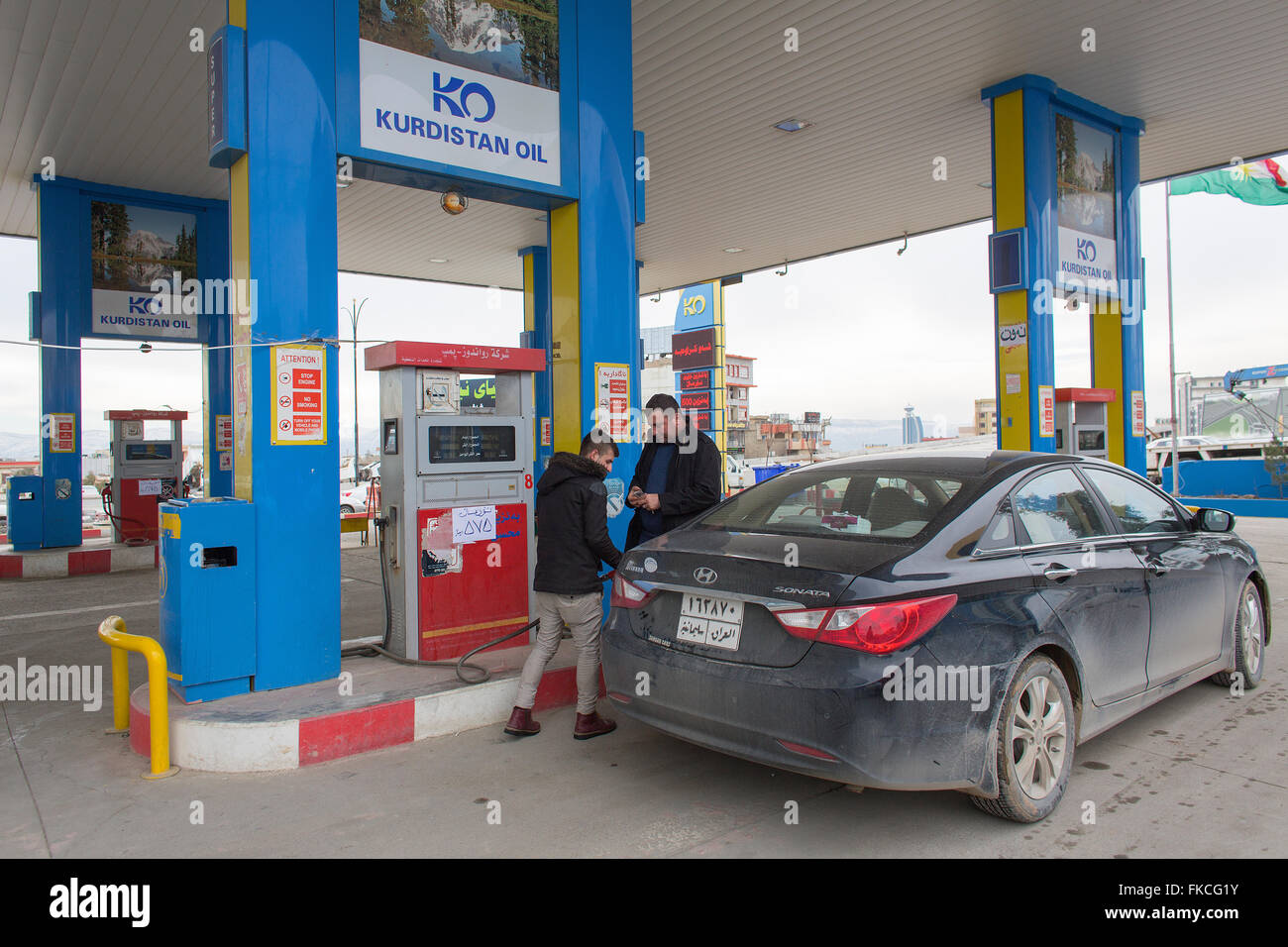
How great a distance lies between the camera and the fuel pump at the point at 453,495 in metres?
5.09

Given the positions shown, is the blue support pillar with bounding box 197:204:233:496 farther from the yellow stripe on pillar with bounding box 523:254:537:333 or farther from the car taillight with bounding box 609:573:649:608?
the car taillight with bounding box 609:573:649:608

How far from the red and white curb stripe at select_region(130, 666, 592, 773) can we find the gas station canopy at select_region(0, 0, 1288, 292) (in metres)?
5.93

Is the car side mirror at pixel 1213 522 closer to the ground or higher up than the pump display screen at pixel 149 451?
closer to the ground

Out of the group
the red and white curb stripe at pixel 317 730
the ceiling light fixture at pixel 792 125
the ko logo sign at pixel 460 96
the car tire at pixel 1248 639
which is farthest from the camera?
the ceiling light fixture at pixel 792 125

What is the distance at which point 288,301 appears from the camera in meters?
4.74

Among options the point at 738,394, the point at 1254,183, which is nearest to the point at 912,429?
the point at 738,394

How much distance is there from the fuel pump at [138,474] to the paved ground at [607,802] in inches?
342

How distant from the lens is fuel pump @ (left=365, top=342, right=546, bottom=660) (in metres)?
5.09

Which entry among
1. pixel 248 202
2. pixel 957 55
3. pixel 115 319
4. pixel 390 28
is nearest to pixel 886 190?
pixel 957 55

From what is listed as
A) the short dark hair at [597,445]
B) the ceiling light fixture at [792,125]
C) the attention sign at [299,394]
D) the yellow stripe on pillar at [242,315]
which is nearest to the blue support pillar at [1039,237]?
the ceiling light fixture at [792,125]

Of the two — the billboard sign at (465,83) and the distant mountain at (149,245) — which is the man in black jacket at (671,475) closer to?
the billboard sign at (465,83)

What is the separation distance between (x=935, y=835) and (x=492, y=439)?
3.37 metres

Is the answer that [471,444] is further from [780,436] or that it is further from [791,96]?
[780,436]

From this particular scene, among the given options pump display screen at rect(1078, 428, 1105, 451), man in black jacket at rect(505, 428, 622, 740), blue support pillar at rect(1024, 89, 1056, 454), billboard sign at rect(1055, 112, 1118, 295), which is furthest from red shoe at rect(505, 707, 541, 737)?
billboard sign at rect(1055, 112, 1118, 295)
